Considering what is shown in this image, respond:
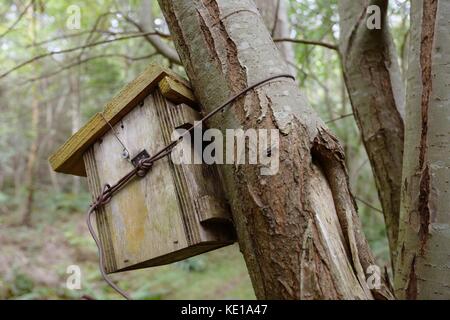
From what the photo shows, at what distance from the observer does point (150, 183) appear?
125 cm

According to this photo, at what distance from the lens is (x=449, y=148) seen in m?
1.08

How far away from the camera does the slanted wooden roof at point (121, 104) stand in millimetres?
1204

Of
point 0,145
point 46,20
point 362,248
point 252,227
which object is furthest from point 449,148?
point 0,145

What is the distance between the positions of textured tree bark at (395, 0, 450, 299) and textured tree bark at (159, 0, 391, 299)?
21 cm

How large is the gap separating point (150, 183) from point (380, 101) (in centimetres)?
97

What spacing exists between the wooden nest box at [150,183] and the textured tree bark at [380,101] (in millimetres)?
752

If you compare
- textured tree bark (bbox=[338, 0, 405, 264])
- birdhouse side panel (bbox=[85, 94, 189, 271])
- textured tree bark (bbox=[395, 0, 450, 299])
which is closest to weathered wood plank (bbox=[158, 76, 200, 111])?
birdhouse side panel (bbox=[85, 94, 189, 271])

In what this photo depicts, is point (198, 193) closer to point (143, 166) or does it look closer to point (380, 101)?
point (143, 166)

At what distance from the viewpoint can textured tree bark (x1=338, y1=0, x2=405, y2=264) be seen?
5.30 feet

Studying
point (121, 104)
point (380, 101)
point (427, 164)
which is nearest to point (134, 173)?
point (121, 104)

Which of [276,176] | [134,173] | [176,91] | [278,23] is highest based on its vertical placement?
[278,23]

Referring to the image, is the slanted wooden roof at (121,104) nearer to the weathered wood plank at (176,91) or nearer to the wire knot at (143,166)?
the weathered wood plank at (176,91)

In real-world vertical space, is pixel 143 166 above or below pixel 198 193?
above

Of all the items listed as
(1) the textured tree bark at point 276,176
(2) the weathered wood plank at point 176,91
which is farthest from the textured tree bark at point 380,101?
(2) the weathered wood plank at point 176,91
